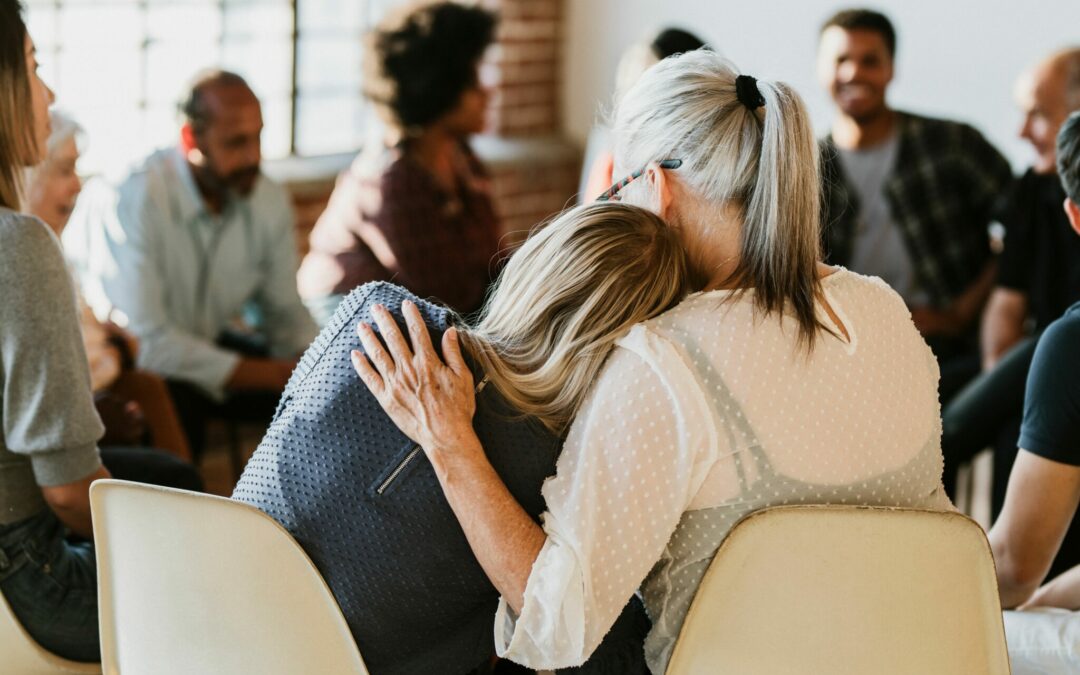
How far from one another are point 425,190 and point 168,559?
2.03m

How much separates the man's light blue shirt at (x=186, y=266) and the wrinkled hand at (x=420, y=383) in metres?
1.73

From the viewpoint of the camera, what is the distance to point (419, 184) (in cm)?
Answer: 334

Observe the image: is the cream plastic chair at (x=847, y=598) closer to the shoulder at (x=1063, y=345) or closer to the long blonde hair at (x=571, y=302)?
the long blonde hair at (x=571, y=302)

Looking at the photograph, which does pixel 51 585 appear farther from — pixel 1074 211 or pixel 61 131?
pixel 1074 211

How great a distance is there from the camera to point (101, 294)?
3.17 meters

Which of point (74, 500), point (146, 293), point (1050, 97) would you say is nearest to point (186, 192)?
point (146, 293)

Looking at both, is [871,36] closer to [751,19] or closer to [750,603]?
[751,19]

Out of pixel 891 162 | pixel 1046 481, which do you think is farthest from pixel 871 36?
pixel 1046 481

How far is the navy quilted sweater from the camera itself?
1417 mm

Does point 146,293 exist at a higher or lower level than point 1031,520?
lower

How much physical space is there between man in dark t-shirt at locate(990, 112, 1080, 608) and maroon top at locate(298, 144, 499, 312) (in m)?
1.83

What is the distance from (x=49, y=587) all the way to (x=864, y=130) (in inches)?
100

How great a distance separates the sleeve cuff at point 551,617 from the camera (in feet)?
4.36

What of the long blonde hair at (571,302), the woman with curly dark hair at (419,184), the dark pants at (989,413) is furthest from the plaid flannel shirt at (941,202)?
the long blonde hair at (571,302)
